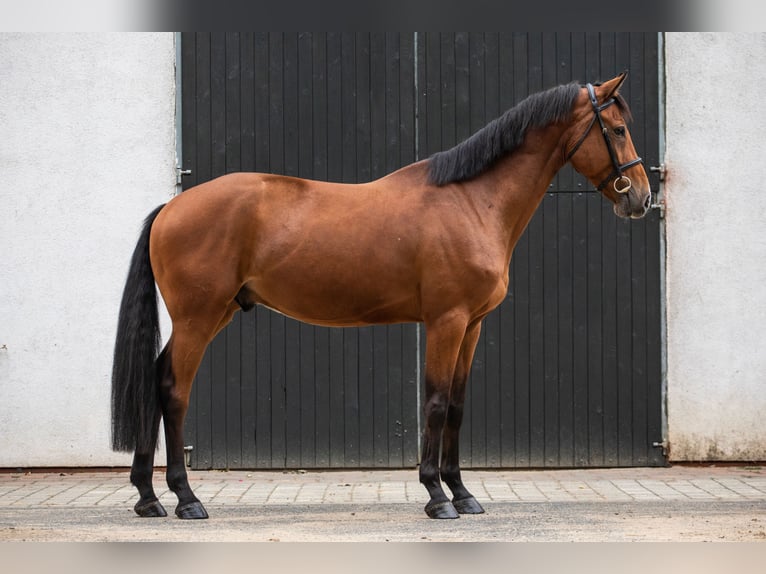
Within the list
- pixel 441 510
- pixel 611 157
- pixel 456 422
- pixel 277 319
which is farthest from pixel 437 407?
pixel 277 319

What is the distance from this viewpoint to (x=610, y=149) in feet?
19.0

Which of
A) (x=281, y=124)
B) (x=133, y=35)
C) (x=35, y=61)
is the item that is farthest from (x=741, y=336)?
(x=35, y=61)

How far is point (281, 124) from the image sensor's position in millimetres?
8305

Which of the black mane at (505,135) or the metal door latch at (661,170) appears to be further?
the metal door latch at (661,170)

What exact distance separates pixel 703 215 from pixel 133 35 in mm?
5101

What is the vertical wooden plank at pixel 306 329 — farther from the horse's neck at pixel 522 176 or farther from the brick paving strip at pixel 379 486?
the horse's neck at pixel 522 176

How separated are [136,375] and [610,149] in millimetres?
3115

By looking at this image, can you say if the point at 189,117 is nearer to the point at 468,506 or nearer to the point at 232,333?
the point at 232,333

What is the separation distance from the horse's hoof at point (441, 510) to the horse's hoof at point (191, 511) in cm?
134

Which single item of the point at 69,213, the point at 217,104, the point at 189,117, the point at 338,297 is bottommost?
the point at 338,297

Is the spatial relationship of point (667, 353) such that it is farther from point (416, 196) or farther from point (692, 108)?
point (416, 196)

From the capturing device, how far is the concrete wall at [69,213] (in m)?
8.23

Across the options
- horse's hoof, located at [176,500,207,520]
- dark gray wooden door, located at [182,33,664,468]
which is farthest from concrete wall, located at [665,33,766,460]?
horse's hoof, located at [176,500,207,520]

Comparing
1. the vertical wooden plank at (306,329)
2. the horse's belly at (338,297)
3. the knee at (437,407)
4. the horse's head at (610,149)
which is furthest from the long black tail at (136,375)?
the horse's head at (610,149)
